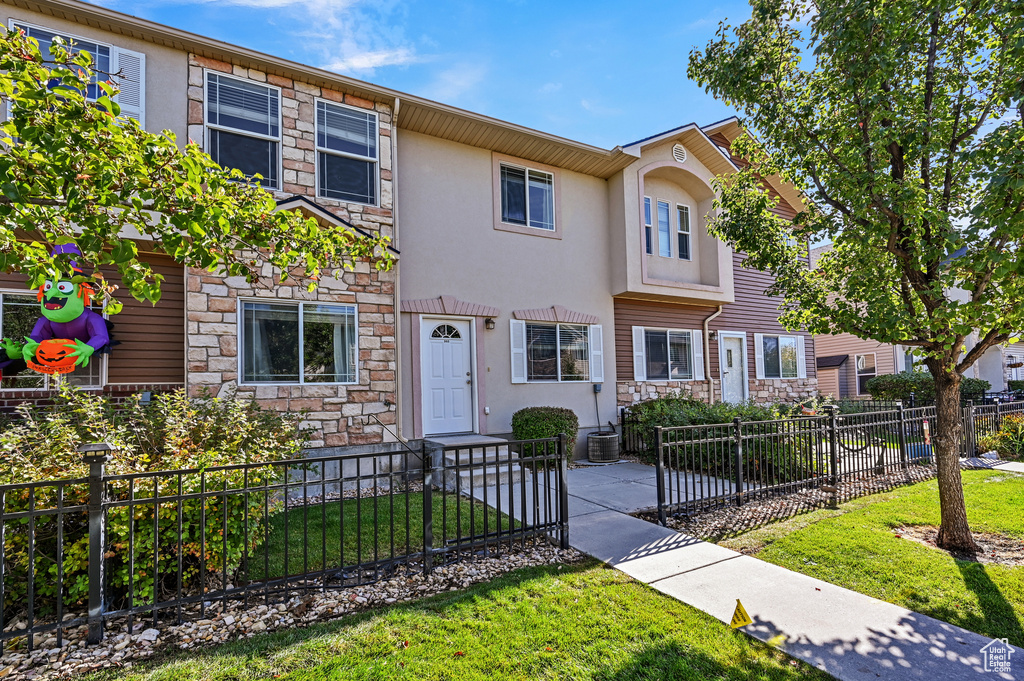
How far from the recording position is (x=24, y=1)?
260 inches

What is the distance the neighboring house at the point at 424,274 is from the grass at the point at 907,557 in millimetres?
5563

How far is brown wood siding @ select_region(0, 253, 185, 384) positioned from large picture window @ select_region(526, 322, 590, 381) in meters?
6.04

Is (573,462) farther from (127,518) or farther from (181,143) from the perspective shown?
(181,143)

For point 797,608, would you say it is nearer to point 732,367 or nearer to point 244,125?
point 244,125

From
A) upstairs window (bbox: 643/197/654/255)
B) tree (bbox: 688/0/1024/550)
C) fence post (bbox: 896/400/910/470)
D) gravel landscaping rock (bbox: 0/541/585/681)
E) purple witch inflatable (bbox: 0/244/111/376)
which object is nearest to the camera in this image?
gravel landscaping rock (bbox: 0/541/585/681)

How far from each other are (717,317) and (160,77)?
12840 millimetres

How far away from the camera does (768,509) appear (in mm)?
6102

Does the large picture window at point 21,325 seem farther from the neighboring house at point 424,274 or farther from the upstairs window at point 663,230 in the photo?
the upstairs window at point 663,230

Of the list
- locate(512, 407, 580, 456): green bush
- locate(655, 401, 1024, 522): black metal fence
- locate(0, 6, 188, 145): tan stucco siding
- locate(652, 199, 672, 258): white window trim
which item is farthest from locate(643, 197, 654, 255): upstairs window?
locate(0, 6, 188, 145): tan stucco siding

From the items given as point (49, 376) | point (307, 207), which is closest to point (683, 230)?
point (307, 207)

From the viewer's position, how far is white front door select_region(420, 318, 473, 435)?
923 centimetres

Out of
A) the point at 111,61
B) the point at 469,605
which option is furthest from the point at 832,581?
the point at 111,61

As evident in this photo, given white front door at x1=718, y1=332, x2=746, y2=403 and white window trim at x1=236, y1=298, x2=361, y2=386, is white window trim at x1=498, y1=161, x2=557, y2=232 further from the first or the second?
white front door at x1=718, y1=332, x2=746, y2=403

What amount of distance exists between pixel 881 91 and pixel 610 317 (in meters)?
7.29
